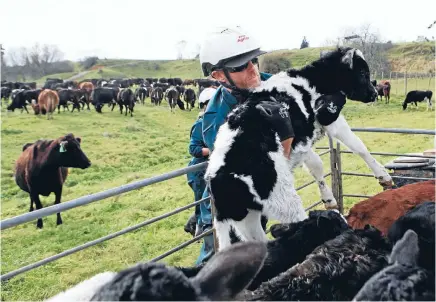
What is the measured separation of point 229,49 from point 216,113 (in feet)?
→ 1.58

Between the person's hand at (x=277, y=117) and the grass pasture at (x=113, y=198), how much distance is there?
372 centimetres

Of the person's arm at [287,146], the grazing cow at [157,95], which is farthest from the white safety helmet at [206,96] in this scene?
the grazing cow at [157,95]

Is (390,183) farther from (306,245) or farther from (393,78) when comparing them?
(393,78)

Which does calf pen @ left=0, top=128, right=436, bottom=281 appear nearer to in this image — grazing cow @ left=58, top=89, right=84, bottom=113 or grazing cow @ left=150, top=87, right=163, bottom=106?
grazing cow @ left=58, top=89, right=84, bottom=113

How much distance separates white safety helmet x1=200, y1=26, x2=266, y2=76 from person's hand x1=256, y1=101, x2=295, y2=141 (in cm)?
51

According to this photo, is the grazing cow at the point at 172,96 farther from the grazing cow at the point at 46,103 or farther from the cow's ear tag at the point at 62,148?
the cow's ear tag at the point at 62,148

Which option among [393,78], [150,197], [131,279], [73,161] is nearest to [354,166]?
[150,197]

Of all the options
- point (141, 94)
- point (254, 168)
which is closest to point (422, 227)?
point (254, 168)

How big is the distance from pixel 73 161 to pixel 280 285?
29.7 feet

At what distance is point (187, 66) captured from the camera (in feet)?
252

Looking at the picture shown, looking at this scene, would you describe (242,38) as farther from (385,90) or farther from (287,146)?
(385,90)

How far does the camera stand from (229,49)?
3594mm

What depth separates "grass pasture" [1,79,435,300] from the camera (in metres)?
7.01

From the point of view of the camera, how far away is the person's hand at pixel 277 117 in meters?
3.16
